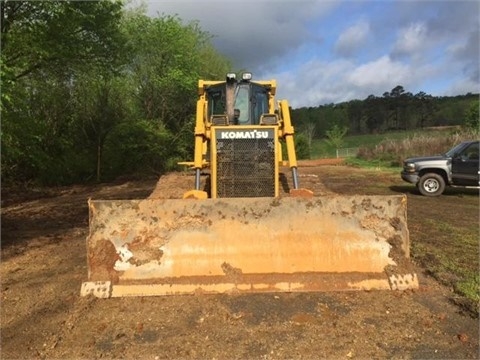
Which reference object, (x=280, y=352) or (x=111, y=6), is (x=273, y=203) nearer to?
(x=280, y=352)

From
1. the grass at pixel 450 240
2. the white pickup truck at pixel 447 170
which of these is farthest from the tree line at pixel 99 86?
the white pickup truck at pixel 447 170

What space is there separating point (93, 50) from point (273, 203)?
1373 cm

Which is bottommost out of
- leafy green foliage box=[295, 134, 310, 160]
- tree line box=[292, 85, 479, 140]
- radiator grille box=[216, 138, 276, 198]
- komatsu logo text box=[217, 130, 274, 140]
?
radiator grille box=[216, 138, 276, 198]

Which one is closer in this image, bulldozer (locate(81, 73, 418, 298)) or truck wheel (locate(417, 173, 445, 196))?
bulldozer (locate(81, 73, 418, 298))

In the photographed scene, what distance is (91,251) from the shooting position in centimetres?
552

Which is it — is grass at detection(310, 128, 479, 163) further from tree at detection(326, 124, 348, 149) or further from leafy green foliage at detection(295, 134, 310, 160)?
tree at detection(326, 124, 348, 149)

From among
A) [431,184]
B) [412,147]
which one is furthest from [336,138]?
[431,184]

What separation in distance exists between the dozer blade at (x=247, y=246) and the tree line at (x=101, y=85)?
8.69 metres

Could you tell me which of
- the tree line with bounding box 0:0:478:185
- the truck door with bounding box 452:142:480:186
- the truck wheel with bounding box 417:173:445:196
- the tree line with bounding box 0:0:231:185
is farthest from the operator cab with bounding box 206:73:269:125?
the truck door with bounding box 452:142:480:186

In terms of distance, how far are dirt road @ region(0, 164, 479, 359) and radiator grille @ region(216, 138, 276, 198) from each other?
2.33m

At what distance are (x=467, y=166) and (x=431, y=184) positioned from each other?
115cm

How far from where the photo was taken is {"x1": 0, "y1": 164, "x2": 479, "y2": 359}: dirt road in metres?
4.09

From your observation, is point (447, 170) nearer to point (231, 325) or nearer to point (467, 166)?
point (467, 166)

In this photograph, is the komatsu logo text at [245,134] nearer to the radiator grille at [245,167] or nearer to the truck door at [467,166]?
the radiator grille at [245,167]
